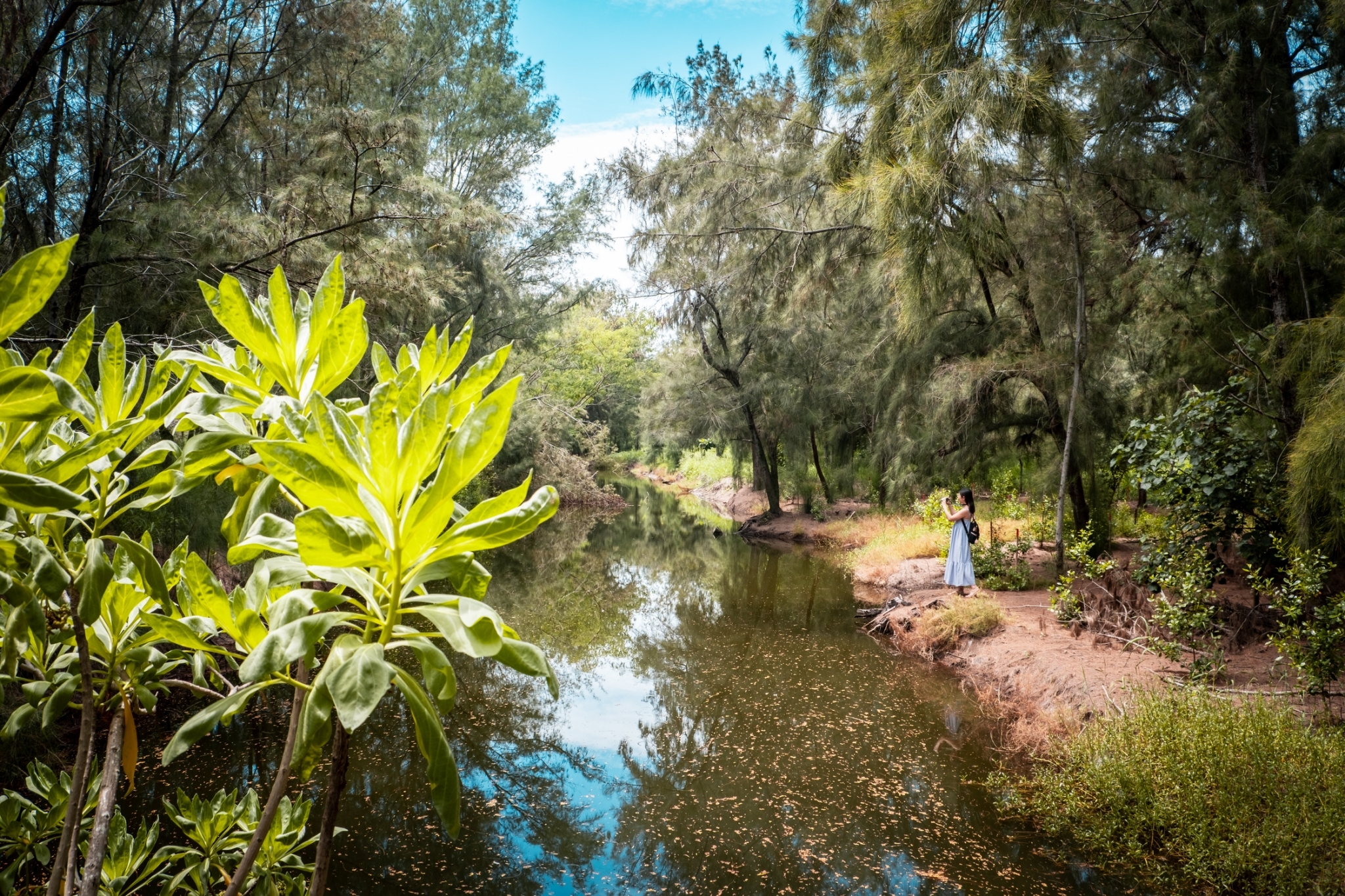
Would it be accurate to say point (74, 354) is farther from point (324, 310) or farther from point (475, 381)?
point (475, 381)

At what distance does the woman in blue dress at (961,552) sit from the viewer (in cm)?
736

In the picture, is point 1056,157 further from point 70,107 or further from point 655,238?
point 655,238

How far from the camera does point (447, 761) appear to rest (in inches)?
34.9

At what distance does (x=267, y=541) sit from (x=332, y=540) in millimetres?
204

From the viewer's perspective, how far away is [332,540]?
2.73 ft

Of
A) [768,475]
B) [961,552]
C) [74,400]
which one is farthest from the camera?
[768,475]

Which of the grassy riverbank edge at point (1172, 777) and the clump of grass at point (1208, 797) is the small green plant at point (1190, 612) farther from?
the clump of grass at point (1208, 797)

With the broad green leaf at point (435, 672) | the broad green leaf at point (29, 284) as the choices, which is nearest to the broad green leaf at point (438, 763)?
the broad green leaf at point (435, 672)

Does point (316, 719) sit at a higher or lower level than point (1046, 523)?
higher

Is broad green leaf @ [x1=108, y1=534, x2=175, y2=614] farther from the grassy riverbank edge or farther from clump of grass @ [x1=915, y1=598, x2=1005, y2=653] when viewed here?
clump of grass @ [x1=915, y1=598, x2=1005, y2=653]

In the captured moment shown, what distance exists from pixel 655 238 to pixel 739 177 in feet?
6.36

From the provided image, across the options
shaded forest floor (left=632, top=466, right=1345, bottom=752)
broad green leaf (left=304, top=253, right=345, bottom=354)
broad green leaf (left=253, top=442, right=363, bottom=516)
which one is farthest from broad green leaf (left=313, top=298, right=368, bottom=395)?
shaded forest floor (left=632, top=466, right=1345, bottom=752)

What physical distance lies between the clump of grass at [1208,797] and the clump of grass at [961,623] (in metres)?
2.66

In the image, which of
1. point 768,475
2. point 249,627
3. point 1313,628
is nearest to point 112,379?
point 249,627
